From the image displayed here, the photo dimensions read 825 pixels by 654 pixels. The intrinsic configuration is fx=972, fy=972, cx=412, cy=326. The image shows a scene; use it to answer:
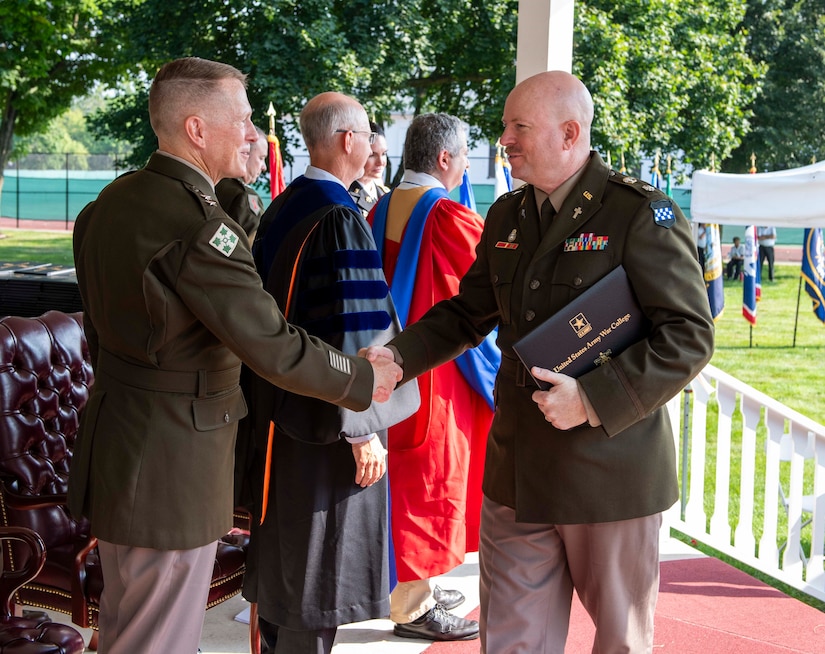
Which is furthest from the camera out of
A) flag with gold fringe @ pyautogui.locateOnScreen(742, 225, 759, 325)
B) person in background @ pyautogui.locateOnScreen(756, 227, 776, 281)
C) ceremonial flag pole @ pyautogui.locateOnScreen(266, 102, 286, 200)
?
person in background @ pyautogui.locateOnScreen(756, 227, 776, 281)

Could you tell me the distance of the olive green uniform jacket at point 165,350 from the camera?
2.30 meters

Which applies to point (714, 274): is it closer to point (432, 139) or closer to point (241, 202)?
point (432, 139)

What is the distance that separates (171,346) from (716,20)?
69.9ft

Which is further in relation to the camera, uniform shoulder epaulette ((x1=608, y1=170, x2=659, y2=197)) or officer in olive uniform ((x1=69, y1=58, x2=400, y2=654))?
uniform shoulder epaulette ((x1=608, y1=170, x2=659, y2=197))

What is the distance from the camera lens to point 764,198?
8273mm

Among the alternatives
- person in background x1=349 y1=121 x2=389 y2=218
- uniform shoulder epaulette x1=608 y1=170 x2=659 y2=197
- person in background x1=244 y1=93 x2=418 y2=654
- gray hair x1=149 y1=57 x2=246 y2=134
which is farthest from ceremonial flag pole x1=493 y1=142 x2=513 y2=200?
gray hair x1=149 y1=57 x2=246 y2=134

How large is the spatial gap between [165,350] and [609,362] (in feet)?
3.55

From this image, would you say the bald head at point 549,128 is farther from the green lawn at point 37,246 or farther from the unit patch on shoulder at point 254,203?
the green lawn at point 37,246

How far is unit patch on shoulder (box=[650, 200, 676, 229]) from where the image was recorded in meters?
2.41

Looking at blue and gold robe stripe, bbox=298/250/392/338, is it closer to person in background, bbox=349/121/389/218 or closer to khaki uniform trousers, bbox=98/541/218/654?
khaki uniform trousers, bbox=98/541/218/654

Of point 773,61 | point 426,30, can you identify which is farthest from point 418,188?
point 773,61

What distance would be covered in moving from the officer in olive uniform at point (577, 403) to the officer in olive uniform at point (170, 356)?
627 millimetres

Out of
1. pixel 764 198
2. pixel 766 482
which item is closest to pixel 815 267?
pixel 764 198

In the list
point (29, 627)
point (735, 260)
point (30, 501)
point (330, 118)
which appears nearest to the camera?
point (29, 627)
